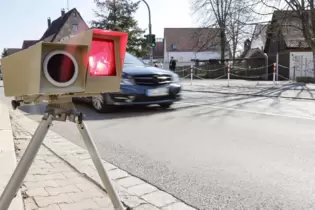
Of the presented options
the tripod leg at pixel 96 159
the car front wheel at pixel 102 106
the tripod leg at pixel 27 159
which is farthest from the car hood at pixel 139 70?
the tripod leg at pixel 27 159

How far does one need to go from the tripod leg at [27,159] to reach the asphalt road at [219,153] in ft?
5.94

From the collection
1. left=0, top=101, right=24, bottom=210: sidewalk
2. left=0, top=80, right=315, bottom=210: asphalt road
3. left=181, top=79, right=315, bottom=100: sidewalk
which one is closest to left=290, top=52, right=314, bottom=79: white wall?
left=181, top=79, right=315, bottom=100: sidewalk

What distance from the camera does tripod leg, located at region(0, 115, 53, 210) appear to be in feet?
6.29

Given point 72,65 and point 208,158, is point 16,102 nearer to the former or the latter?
point 72,65

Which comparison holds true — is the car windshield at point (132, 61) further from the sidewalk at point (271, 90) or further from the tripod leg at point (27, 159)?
the tripod leg at point (27, 159)

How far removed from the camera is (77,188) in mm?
3596

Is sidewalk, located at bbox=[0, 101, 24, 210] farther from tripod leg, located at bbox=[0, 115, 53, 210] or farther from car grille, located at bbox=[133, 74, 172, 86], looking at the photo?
car grille, located at bbox=[133, 74, 172, 86]

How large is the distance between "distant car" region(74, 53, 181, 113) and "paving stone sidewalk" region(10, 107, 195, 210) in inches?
146

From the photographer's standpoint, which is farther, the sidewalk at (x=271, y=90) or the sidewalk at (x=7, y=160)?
the sidewalk at (x=271, y=90)

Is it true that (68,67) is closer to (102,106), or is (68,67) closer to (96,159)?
(96,159)

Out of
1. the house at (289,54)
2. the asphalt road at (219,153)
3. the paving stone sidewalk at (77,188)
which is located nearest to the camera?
the paving stone sidewalk at (77,188)

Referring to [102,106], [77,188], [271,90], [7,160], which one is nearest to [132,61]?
[102,106]

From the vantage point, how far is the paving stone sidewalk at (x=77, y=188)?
322 centimetres

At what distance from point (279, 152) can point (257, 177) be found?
1178 mm
